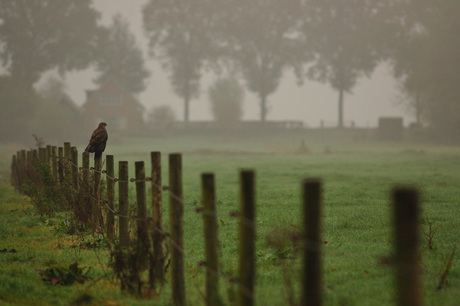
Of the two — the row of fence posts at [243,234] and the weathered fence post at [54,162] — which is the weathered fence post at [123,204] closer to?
the row of fence posts at [243,234]

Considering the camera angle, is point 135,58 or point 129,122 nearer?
point 129,122

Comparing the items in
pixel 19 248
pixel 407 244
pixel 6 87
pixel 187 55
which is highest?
pixel 187 55

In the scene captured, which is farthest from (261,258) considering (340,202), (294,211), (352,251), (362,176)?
(362,176)

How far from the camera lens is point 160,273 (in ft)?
19.1

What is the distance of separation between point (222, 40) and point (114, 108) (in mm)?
20759

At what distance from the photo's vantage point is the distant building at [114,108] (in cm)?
6912

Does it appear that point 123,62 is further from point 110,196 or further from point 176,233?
point 176,233

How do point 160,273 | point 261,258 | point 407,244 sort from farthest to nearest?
point 261,258
point 160,273
point 407,244

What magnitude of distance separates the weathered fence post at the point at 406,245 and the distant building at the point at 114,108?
2650 inches

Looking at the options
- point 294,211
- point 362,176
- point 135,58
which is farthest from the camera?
point 135,58

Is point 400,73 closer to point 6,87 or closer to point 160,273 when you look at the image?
point 6,87

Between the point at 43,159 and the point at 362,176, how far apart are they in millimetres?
11997

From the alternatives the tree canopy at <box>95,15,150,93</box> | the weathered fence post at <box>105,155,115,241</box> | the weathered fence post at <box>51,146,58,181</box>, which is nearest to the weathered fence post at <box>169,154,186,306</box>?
the weathered fence post at <box>105,155,115,241</box>

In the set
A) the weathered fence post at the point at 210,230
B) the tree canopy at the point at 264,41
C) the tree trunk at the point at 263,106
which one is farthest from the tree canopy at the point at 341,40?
the weathered fence post at the point at 210,230
